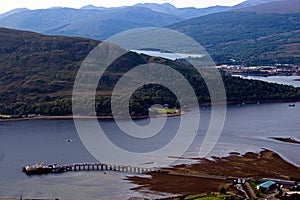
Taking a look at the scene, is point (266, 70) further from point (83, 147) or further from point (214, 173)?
point (214, 173)

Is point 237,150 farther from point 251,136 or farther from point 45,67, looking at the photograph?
point 45,67

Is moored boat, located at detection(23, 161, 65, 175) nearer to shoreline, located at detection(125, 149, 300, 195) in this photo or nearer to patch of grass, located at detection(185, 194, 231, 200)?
shoreline, located at detection(125, 149, 300, 195)

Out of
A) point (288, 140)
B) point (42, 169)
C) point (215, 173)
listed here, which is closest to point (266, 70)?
point (288, 140)

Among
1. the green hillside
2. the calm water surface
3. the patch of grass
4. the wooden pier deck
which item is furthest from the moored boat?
the green hillside

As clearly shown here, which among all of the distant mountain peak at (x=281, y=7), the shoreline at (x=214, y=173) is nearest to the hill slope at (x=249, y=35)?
the distant mountain peak at (x=281, y=7)

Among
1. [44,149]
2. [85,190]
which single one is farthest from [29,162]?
[85,190]

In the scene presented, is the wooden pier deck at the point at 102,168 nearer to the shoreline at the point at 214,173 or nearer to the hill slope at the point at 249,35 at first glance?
the shoreline at the point at 214,173

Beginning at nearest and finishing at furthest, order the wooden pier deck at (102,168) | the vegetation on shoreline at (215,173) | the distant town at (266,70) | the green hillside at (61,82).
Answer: the vegetation on shoreline at (215,173)
the wooden pier deck at (102,168)
the green hillside at (61,82)
the distant town at (266,70)
